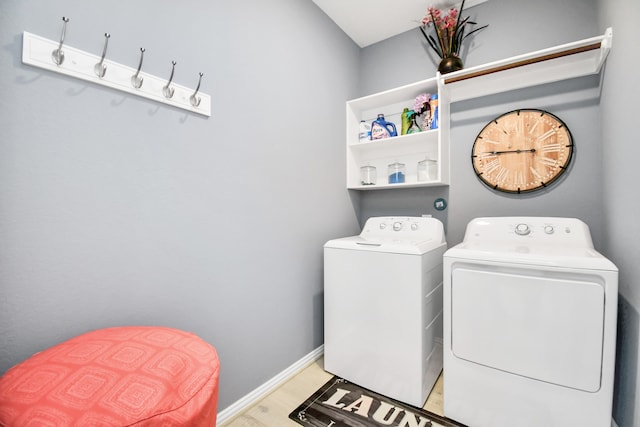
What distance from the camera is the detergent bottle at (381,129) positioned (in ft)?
7.46

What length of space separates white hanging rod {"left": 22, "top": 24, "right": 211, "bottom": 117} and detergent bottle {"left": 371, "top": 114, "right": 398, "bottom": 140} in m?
1.35

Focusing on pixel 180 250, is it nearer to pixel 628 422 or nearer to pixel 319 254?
pixel 319 254

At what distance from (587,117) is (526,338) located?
1.42 m

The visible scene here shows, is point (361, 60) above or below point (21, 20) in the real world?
above

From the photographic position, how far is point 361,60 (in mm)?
2641

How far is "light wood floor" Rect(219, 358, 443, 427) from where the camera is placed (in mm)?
1470

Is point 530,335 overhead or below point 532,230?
below

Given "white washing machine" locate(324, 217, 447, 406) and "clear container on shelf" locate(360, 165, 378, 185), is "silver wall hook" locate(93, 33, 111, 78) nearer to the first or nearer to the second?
"white washing machine" locate(324, 217, 447, 406)

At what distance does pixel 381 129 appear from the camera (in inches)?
89.6

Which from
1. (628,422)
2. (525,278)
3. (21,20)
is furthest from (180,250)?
(628,422)

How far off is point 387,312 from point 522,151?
1390 mm

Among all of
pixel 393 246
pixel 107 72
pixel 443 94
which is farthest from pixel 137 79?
pixel 443 94

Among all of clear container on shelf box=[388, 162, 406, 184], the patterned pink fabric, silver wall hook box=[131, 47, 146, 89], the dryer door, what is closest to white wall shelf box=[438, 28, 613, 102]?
clear container on shelf box=[388, 162, 406, 184]

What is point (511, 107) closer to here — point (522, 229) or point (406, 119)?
point (406, 119)
